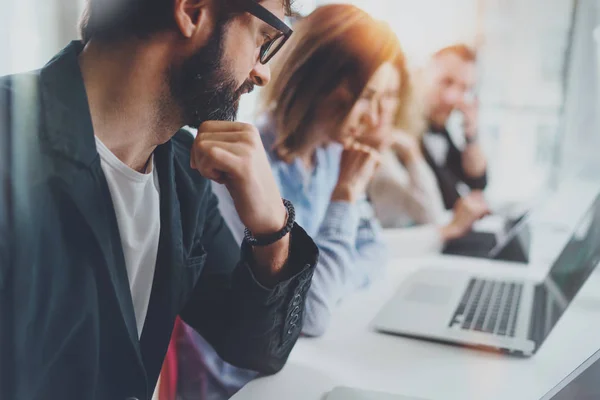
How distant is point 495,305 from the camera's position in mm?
922

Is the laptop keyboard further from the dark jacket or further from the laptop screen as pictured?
the dark jacket

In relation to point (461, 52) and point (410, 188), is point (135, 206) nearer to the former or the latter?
point (410, 188)

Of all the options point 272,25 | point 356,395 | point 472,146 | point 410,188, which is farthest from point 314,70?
point 472,146

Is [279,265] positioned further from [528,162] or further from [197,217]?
[528,162]

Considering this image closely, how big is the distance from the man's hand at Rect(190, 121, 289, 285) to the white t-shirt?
3.4 inches

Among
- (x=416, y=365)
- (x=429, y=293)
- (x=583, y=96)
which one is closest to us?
(x=416, y=365)

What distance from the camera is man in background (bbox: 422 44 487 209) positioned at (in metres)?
2.26

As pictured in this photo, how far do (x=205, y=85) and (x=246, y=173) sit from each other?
0.40 feet

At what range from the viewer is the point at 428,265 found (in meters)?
1.24

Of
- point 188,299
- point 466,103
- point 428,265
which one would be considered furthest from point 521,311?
point 466,103

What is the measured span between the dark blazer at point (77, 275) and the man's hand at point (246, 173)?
0.12 feet

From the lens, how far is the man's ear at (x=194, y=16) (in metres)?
0.64

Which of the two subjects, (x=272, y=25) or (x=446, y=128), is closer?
(x=272, y=25)

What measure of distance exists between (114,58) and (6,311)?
0.95 ft
